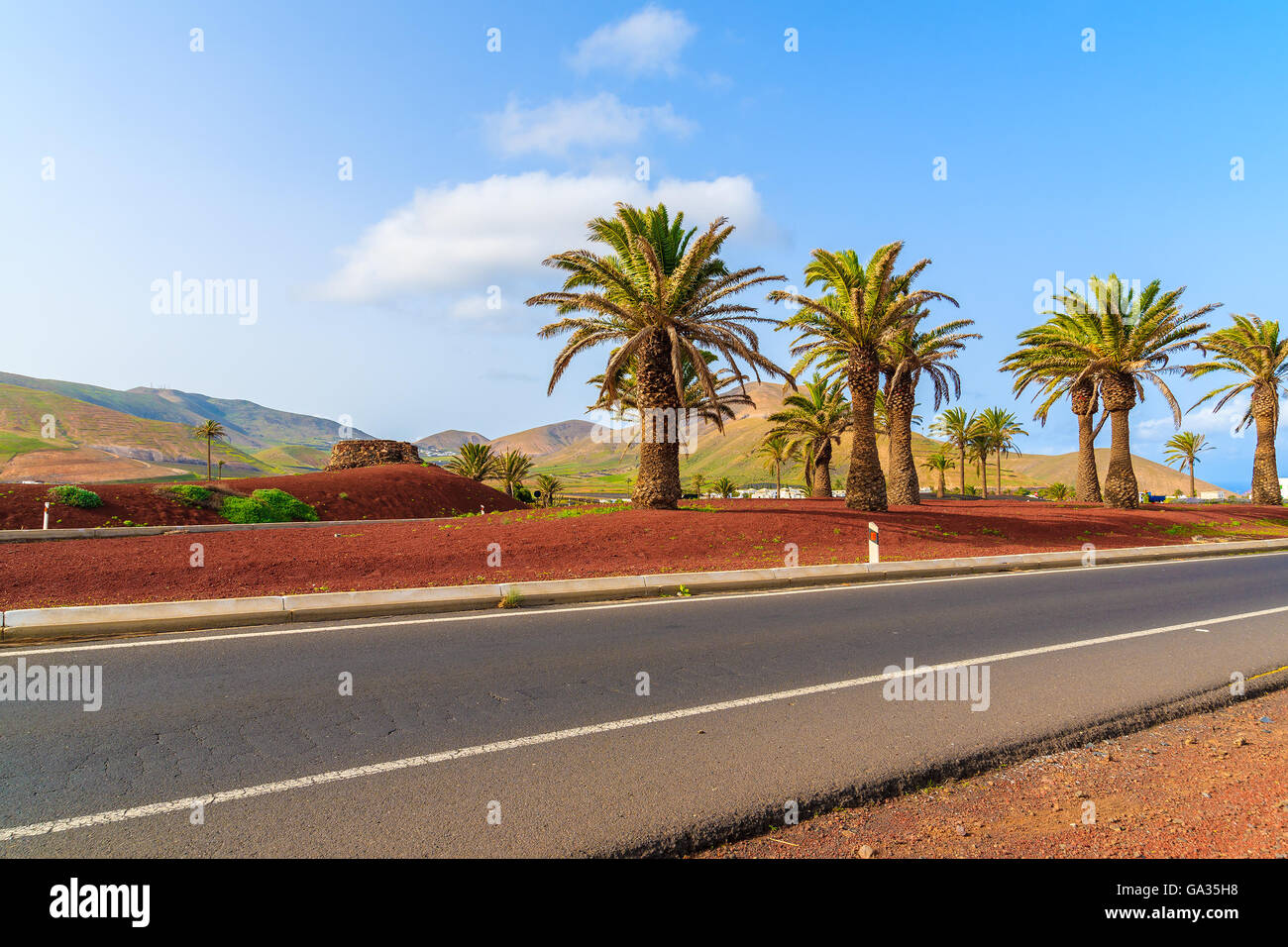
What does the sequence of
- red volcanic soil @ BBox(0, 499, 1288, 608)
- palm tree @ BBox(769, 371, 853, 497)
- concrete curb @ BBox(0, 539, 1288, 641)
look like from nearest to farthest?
concrete curb @ BBox(0, 539, 1288, 641) → red volcanic soil @ BBox(0, 499, 1288, 608) → palm tree @ BBox(769, 371, 853, 497)

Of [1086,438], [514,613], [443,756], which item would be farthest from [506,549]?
[1086,438]

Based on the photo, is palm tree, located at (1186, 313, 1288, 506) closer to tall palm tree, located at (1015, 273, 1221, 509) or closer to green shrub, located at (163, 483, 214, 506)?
tall palm tree, located at (1015, 273, 1221, 509)

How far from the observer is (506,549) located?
14781 millimetres

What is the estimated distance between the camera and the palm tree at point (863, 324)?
22.4m

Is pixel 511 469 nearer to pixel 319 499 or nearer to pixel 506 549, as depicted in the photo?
pixel 319 499

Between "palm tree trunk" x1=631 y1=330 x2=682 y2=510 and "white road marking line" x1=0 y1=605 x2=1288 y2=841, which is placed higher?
"palm tree trunk" x1=631 y1=330 x2=682 y2=510

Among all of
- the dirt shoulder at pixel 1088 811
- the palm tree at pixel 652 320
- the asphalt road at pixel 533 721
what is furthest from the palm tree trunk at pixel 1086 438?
the dirt shoulder at pixel 1088 811

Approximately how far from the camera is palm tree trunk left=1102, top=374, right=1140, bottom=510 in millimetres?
30875

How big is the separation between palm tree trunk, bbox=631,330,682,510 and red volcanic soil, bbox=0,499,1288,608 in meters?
0.92

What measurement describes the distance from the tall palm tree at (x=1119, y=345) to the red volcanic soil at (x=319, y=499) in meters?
30.9

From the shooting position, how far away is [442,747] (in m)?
4.37

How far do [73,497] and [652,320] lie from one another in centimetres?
1989
